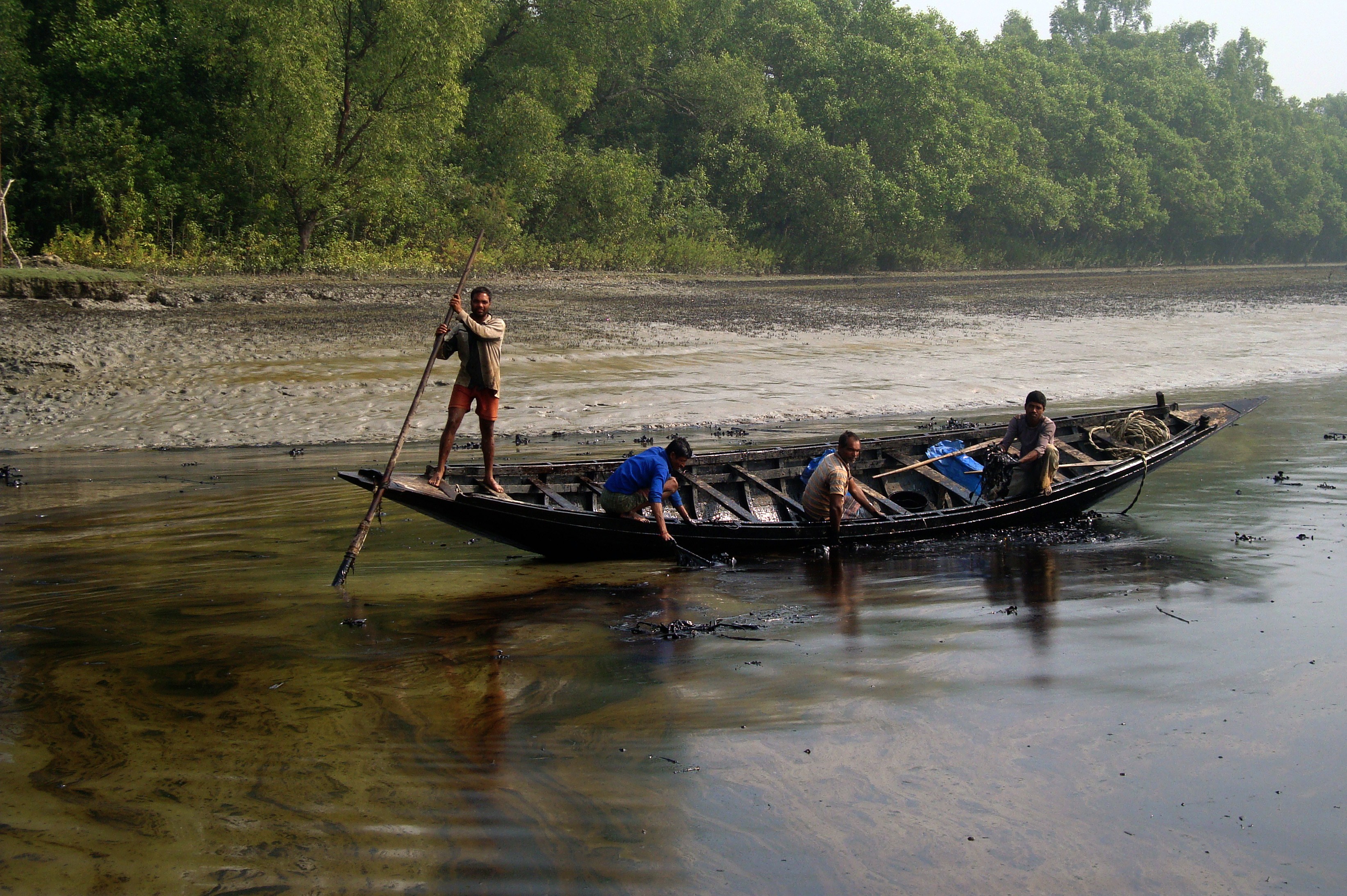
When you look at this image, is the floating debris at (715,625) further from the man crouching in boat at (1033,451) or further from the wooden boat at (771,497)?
the man crouching in boat at (1033,451)

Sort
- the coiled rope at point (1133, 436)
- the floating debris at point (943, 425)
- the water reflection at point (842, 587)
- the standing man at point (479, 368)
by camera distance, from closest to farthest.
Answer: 1. the water reflection at point (842, 587)
2. the standing man at point (479, 368)
3. the coiled rope at point (1133, 436)
4. the floating debris at point (943, 425)

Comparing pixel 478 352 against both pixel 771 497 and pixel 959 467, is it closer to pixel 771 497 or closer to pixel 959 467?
pixel 771 497

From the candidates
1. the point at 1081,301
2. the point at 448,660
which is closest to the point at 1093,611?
the point at 448,660

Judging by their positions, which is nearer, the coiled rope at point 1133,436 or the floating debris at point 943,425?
the coiled rope at point 1133,436

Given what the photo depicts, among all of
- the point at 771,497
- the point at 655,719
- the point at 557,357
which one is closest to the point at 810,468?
the point at 771,497

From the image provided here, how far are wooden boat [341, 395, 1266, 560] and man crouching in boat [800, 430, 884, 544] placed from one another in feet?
0.37

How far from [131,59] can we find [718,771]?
2471 cm

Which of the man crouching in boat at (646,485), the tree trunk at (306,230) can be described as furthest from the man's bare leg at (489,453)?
the tree trunk at (306,230)

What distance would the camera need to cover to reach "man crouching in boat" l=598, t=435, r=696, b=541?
26.9ft

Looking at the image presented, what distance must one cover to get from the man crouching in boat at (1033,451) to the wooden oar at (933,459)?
1.22 ft

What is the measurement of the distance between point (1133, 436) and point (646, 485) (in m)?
5.81

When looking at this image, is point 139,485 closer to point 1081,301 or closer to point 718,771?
point 718,771

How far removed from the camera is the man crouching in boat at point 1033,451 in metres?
9.77

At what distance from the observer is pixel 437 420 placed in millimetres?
14367
